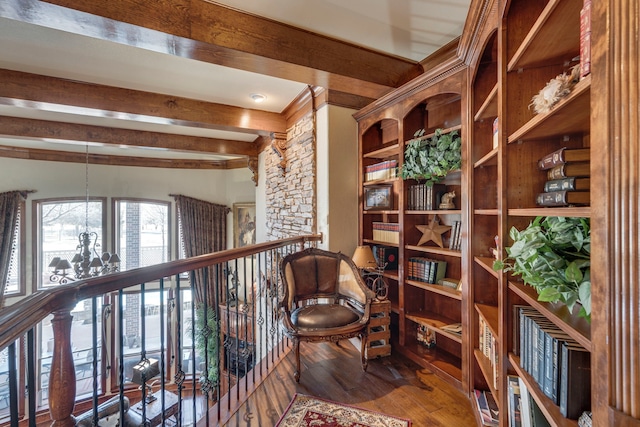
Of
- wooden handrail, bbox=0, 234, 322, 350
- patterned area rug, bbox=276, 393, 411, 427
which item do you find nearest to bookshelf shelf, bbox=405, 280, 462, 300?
patterned area rug, bbox=276, 393, 411, 427

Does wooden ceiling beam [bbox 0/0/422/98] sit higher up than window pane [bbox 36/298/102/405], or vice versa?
wooden ceiling beam [bbox 0/0/422/98]

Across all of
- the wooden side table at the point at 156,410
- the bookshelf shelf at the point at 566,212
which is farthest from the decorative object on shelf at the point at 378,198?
the wooden side table at the point at 156,410

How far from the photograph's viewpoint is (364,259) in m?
2.69

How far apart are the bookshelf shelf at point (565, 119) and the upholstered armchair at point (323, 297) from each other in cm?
159

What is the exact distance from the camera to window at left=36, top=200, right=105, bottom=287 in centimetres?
541

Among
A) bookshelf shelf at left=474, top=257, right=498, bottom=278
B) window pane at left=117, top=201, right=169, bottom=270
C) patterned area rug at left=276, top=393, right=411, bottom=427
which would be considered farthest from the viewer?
window pane at left=117, top=201, right=169, bottom=270

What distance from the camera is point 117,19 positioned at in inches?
67.4

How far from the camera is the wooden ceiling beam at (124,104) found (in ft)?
9.27

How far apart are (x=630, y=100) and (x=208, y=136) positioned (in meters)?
5.31

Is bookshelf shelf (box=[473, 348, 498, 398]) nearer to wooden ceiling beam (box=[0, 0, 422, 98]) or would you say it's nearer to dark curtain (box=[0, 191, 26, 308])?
wooden ceiling beam (box=[0, 0, 422, 98])

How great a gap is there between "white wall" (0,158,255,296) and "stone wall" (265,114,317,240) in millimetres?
1943

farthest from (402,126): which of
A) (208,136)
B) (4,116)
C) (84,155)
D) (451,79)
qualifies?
(84,155)

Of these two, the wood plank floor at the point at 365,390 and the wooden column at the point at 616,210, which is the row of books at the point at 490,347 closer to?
the wood plank floor at the point at 365,390

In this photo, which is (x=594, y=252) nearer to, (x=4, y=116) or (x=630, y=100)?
(x=630, y=100)
